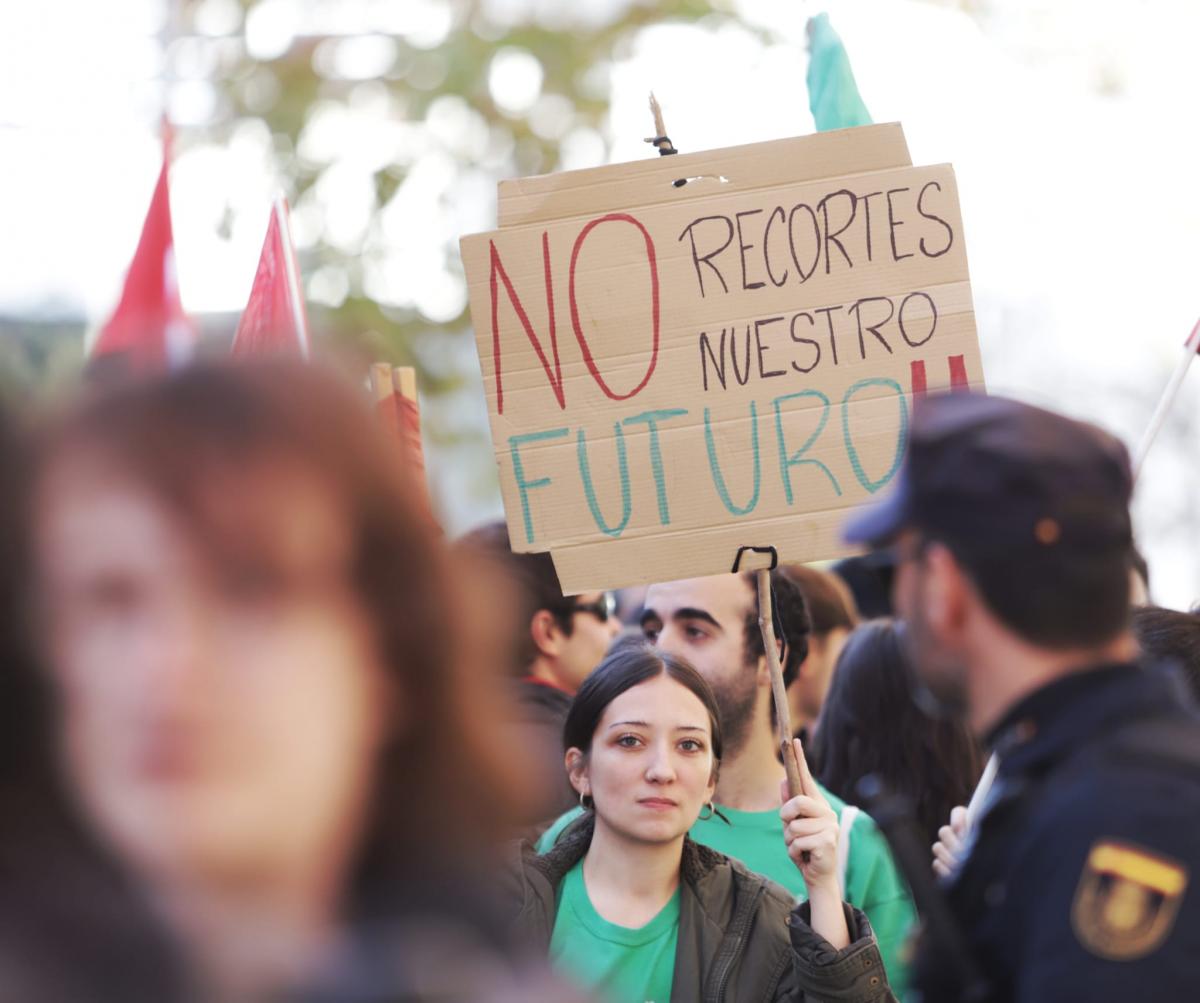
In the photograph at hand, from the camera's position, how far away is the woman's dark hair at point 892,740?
375 cm

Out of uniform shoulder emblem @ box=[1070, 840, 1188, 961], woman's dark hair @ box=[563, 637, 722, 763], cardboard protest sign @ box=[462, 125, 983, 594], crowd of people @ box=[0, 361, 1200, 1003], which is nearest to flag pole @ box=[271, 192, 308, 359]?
cardboard protest sign @ box=[462, 125, 983, 594]

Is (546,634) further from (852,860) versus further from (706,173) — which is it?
(706,173)

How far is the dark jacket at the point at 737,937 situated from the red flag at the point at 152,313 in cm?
149

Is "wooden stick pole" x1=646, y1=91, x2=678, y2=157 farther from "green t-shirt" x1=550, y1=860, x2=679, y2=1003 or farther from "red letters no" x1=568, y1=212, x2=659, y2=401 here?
"green t-shirt" x1=550, y1=860, x2=679, y2=1003

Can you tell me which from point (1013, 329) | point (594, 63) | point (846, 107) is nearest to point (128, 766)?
point (846, 107)

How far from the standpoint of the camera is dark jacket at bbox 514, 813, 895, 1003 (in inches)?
106

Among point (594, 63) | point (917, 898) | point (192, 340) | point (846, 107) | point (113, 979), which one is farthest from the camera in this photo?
point (594, 63)

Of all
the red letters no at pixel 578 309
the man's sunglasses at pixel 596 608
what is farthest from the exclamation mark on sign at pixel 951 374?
the man's sunglasses at pixel 596 608

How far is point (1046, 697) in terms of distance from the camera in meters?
1.67

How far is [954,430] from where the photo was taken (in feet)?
5.71

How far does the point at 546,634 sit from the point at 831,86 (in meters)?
1.67

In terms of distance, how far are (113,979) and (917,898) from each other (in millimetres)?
1024

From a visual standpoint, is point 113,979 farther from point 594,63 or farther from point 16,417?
point 594,63

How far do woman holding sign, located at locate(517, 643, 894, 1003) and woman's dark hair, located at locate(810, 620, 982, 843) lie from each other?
0.69 m
